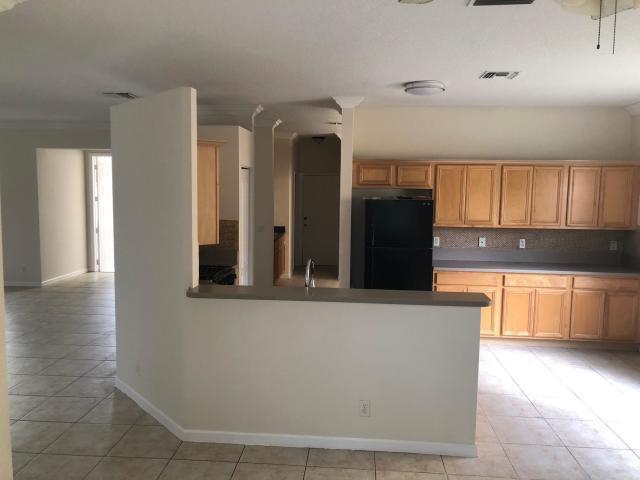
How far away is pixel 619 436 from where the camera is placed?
11.5ft

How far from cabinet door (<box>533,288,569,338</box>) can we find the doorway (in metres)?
7.52

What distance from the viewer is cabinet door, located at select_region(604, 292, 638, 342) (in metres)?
5.33

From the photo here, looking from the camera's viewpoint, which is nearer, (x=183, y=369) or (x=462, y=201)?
(x=183, y=369)

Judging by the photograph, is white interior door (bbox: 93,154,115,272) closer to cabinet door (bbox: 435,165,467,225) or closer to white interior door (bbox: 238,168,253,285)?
white interior door (bbox: 238,168,253,285)

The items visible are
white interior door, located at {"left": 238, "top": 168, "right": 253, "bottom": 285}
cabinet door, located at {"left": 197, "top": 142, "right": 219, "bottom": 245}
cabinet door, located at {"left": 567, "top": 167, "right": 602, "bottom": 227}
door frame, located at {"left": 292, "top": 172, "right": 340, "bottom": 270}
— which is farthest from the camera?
door frame, located at {"left": 292, "top": 172, "right": 340, "bottom": 270}

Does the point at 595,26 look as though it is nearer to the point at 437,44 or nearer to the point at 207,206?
the point at 437,44

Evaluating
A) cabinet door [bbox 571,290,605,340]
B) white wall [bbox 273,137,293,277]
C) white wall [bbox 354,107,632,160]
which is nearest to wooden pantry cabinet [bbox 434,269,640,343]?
cabinet door [bbox 571,290,605,340]

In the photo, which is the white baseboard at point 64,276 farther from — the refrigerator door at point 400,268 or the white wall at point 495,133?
A: the refrigerator door at point 400,268

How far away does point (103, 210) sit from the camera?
31.2ft

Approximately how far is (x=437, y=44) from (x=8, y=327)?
18.2 ft

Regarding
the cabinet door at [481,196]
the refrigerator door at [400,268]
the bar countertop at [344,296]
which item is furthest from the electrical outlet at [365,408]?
the cabinet door at [481,196]

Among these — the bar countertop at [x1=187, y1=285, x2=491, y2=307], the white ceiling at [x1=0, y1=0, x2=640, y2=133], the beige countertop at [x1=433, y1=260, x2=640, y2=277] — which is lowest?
the beige countertop at [x1=433, y1=260, x2=640, y2=277]

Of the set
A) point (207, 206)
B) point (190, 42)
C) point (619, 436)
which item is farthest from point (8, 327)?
point (619, 436)

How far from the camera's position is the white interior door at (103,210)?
371 inches
